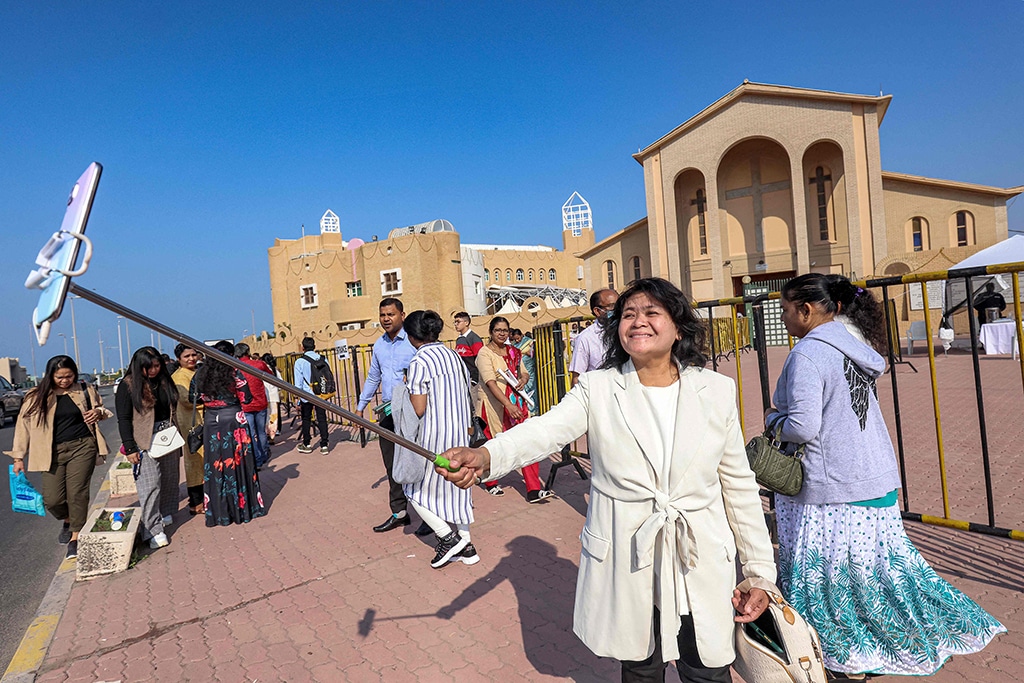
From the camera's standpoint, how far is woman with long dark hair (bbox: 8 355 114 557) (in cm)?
555

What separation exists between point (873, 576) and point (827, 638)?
1.05ft

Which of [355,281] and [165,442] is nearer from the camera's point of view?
[165,442]

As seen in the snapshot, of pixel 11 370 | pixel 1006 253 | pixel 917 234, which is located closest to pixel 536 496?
pixel 1006 253

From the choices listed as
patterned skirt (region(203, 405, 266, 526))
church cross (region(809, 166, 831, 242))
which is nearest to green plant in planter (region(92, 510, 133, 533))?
patterned skirt (region(203, 405, 266, 526))

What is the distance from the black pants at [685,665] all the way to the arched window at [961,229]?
30.5 metres

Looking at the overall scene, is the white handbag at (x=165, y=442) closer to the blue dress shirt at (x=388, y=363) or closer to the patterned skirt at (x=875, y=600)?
the blue dress shirt at (x=388, y=363)

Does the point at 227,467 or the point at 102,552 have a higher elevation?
the point at 227,467

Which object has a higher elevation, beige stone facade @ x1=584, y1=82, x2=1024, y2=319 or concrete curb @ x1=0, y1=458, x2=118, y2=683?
beige stone facade @ x1=584, y1=82, x2=1024, y2=319

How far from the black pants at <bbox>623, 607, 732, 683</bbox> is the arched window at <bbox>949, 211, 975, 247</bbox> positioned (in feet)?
100

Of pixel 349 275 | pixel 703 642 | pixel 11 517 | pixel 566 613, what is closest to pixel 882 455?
pixel 703 642

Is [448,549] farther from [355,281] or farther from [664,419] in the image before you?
[355,281]

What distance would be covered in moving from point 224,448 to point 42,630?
7.33ft

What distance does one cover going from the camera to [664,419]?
212 cm

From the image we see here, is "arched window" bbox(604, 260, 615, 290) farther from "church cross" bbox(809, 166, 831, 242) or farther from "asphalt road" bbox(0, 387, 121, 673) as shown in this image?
"asphalt road" bbox(0, 387, 121, 673)
